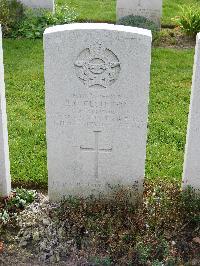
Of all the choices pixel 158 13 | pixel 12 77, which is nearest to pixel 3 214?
pixel 12 77

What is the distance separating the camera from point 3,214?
20.5ft

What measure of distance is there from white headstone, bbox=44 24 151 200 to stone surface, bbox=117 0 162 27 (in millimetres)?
6247

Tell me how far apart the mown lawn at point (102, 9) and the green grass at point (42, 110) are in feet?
5.99

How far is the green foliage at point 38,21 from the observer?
37.9 ft

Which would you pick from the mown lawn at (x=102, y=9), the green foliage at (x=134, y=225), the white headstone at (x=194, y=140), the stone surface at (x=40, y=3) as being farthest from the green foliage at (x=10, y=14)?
the white headstone at (x=194, y=140)

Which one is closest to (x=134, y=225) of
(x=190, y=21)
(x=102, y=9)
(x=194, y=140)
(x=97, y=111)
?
(x=194, y=140)

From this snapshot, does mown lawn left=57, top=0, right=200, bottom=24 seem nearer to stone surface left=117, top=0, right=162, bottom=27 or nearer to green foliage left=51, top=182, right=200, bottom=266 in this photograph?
→ stone surface left=117, top=0, right=162, bottom=27

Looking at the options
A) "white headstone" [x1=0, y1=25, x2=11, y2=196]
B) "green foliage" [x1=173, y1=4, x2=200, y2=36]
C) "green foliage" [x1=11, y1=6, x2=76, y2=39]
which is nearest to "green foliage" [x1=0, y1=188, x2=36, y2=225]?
"white headstone" [x1=0, y1=25, x2=11, y2=196]

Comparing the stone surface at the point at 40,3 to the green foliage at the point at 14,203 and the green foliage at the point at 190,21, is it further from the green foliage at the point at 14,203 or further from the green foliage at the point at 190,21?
the green foliage at the point at 14,203

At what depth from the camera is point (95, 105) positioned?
6.04 meters

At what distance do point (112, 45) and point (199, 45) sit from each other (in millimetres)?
844

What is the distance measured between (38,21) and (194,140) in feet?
21.3

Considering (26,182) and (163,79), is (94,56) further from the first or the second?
(163,79)

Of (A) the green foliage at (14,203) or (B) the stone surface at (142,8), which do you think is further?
(B) the stone surface at (142,8)
